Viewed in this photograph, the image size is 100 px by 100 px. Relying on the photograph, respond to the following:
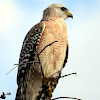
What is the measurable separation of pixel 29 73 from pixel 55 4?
2711mm

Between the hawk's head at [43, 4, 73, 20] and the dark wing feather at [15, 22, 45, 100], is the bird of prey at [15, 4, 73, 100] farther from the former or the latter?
the hawk's head at [43, 4, 73, 20]

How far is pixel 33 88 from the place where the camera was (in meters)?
6.01

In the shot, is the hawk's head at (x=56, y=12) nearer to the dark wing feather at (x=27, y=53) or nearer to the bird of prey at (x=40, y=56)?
the bird of prey at (x=40, y=56)

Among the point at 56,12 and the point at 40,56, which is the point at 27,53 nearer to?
the point at 40,56

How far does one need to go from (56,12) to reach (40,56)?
182cm

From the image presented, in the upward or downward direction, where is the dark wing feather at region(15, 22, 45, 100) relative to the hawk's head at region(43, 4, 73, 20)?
downward

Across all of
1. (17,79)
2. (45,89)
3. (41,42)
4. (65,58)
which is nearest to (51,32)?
(41,42)

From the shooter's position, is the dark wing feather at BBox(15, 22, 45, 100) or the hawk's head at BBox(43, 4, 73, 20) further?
the hawk's head at BBox(43, 4, 73, 20)

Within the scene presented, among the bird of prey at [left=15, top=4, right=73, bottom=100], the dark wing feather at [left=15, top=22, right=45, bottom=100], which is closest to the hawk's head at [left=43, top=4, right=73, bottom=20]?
the bird of prey at [left=15, top=4, right=73, bottom=100]

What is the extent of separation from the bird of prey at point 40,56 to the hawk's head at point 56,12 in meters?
0.45

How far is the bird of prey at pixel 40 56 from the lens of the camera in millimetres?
5699

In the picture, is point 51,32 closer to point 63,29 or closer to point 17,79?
point 63,29

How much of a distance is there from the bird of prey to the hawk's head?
1.47 ft

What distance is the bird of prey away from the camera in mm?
5699
